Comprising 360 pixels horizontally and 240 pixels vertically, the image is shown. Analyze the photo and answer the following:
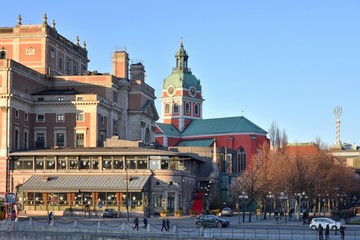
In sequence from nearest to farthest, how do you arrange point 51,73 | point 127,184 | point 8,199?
point 8,199 < point 127,184 < point 51,73

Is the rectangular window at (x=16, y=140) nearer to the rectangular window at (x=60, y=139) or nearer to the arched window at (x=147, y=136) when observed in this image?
the rectangular window at (x=60, y=139)

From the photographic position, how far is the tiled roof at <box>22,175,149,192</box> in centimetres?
12088

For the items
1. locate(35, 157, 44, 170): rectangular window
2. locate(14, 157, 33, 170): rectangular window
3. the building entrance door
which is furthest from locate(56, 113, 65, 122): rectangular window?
the building entrance door

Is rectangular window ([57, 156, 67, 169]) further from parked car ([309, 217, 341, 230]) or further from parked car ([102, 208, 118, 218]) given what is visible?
parked car ([309, 217, 341, 230])

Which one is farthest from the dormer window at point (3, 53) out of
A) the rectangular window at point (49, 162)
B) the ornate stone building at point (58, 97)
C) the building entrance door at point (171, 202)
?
the building entrance door at point (171, 202)

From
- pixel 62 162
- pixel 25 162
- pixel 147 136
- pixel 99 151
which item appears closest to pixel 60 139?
pixel 25 162

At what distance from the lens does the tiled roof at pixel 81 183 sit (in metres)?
121

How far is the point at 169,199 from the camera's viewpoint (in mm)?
124500

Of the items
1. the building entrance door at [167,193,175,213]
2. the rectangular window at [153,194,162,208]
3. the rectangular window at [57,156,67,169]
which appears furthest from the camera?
the rectangular window at [57,156,67,169]

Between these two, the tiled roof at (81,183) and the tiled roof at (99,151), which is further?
the tiled roof at (99,151)

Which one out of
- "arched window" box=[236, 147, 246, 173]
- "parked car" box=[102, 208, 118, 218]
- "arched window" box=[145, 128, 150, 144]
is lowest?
"parked car" box=[102, 208, 118, 218]

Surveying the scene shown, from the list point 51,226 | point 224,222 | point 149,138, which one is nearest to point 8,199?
point 51,226

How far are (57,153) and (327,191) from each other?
177 feet

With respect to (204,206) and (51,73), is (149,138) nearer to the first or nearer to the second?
(51,73)
